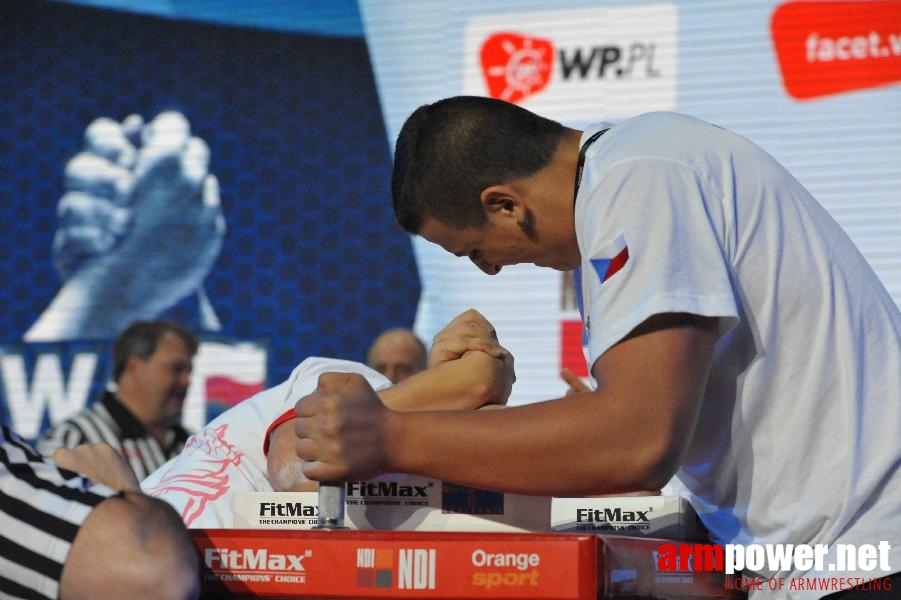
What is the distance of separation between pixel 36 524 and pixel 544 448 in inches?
19.6

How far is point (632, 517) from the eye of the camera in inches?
57.7

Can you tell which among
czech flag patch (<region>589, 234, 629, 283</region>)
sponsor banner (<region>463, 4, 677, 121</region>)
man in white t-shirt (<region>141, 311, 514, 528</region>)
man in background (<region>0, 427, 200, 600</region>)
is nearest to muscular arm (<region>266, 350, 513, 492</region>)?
man in white t-shirt (<region>141, 311, 514, 528</region>)

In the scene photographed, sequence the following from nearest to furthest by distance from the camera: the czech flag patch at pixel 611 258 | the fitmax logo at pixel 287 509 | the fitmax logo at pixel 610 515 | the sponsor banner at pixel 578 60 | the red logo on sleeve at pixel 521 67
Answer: the czech flag patch at pixel 611 258 → the fitmax logo at pixel 287 509 → the fitmax logo at pixel 610 515 → the sponsor banner at pixel 578 60 → the red logo on sleeve at pixel 521 67

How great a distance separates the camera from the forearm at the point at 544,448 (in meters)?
1.09

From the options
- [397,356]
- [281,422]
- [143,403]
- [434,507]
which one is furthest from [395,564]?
[143,403]

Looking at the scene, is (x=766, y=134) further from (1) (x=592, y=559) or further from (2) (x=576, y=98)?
(1) (x=592, y=559)

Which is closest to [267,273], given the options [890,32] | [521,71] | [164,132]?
[164,132]

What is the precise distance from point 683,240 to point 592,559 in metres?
0.35

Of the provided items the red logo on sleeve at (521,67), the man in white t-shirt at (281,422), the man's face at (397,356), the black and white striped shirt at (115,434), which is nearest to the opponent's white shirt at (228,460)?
the man in white t-shirt at (281,422)

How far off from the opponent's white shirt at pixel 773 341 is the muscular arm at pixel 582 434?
72mm

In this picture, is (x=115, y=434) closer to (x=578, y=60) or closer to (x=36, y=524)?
(x=578, y=60)

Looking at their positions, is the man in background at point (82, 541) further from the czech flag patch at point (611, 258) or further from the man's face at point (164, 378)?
the man's face at point (164, 378)

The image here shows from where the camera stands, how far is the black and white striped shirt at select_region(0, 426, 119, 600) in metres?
1.05

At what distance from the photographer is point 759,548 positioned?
1.27 m
